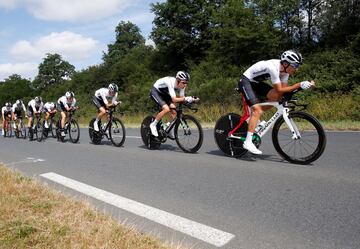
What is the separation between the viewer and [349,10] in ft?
91.0

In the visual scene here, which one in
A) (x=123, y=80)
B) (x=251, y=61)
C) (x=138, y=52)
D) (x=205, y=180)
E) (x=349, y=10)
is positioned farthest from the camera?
(x=138, y=52)

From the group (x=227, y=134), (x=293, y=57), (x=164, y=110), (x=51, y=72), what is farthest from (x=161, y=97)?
(x=51, y=72)

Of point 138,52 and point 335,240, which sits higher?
point 138,52

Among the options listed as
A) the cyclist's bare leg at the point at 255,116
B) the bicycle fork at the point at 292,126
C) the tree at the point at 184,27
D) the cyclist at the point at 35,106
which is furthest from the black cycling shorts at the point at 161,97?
the tree at the point at 184,27

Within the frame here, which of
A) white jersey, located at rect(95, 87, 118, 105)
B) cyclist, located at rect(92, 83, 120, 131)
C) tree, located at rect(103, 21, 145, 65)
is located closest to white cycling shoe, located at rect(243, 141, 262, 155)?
cyclist, located at rect(92, 83, 120, 131)

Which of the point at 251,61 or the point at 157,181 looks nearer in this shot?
the point at 157,181

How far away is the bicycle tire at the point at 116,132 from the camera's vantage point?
1111 centimetres

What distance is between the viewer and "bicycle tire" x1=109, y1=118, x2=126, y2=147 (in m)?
11.1

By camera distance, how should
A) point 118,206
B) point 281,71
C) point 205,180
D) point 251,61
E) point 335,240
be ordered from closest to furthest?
point 335,240 → point 118,206 → point 205,180 → point 281,71 → point 251,61

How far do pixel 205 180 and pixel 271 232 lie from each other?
2.25 meters

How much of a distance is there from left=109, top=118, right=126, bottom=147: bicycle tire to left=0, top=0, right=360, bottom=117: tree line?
11325 millimetres

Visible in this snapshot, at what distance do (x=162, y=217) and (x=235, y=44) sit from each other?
28342mm

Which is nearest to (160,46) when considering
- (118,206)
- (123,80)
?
(123,80)

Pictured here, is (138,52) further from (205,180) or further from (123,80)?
(205,180)
